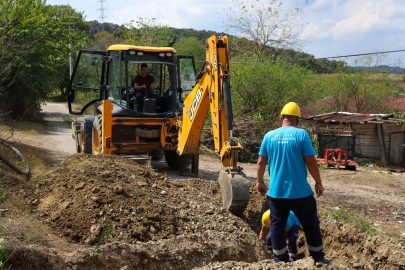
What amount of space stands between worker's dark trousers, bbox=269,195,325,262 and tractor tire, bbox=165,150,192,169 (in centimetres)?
577

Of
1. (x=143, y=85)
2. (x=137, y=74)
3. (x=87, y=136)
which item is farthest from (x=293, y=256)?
(x=87, y=136)

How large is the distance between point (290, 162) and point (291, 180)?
0.20 metres

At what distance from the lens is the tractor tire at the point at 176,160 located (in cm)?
978

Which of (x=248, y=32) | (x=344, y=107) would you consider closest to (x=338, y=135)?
(x=344, y=107)

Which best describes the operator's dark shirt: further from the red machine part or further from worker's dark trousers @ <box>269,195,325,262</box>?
the red machine part

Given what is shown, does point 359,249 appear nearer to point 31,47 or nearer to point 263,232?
point 263,232

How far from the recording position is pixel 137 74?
29.8ft

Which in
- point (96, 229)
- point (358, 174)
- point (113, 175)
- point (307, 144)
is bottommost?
point (358, 174)

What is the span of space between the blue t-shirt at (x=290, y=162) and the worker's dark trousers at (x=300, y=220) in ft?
0.33

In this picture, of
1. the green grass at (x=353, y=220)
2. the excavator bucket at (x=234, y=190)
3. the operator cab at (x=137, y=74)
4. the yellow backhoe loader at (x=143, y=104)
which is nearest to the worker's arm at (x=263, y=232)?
the excavator bucket at (x=234, y=190)

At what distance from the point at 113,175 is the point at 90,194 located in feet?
2.69

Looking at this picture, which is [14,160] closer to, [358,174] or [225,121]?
[225,121]

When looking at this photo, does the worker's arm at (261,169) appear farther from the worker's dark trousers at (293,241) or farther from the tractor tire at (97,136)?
the tractor tire at (97,136)

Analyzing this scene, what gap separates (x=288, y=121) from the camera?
162 inches
